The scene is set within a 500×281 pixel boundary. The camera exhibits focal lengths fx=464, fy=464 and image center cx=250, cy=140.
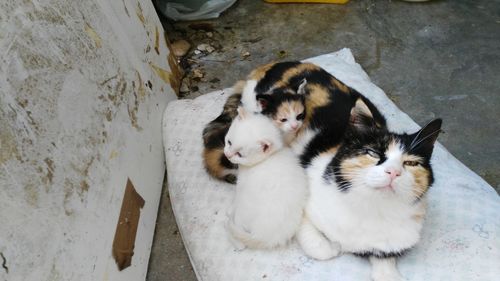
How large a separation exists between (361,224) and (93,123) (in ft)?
3.39

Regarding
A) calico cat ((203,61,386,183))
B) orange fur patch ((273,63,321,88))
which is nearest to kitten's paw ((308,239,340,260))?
calico cat ((203,61,386,183))

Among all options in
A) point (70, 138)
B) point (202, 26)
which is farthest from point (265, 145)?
point (202, 26)

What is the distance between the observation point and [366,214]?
1.51 m

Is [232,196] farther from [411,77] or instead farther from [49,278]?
[411,77]

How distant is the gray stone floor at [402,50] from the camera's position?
264cm

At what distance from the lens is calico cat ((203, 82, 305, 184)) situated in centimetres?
188

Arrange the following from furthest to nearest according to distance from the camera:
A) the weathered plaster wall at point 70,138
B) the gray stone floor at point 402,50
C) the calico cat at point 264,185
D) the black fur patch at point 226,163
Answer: the gray stone floor at point 402,50, the black fur patch at point 226,163, the calico cat at point 264,185, the weathered plaster wall at point 70,138

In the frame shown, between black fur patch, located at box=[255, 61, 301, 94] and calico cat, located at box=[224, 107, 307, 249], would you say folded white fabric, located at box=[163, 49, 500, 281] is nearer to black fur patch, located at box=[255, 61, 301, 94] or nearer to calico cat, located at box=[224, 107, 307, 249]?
calico cat, located at box=[224, 107, 307, 249]

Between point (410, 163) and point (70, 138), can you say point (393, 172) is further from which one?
point (70, 138)

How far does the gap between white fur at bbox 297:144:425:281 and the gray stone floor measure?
863 millimetres

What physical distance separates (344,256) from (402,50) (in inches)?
73.8

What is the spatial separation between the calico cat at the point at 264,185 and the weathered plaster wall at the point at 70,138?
485 mm

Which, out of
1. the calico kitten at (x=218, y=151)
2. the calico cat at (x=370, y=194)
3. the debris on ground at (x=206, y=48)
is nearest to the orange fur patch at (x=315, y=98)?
the calico cat at (x=370, y=194)

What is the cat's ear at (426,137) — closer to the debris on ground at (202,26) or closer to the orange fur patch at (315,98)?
the orange fur patch at (315,98)
